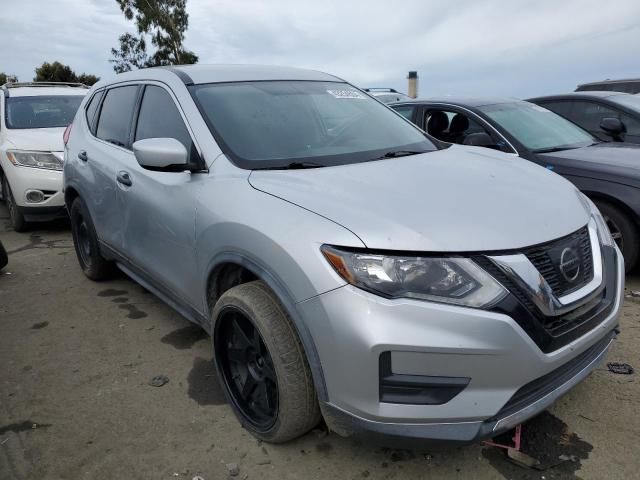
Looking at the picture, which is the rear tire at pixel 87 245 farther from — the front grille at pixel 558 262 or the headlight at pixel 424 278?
the front grille at pixel 558 262

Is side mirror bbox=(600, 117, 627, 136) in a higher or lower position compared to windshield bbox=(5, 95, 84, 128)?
lower

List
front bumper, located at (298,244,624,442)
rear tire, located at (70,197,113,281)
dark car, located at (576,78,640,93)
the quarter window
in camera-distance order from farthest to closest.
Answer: dark car, located at (576,78,640,93) < the quarter window < rear tire, located at (70,197,113,281) < front bumper, located at (298,244,624,442)

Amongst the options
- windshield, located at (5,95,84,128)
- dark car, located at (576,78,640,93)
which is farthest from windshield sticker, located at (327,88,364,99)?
dark car, located at (576,78,640,93)

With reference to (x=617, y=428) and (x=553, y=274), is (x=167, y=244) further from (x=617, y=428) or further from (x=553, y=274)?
(x=617, y=428)

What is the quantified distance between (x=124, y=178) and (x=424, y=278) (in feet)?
7.50

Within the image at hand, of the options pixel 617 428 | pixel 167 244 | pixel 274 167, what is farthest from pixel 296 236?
pixel 617 428

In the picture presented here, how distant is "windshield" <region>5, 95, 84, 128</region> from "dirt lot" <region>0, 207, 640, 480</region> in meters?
4.09

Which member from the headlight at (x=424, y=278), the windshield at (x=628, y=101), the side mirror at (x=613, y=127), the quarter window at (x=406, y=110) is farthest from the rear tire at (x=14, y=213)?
the windshield at (x=628, y=101)

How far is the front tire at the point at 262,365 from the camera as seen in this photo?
2.08 meters

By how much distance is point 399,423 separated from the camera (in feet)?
6.07

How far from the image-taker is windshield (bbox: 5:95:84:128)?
6.89 meters

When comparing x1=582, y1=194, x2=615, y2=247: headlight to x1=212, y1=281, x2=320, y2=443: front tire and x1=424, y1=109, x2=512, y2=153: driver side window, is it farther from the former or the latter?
x1=424, y1=109, x2=512, y2=153: driver side window

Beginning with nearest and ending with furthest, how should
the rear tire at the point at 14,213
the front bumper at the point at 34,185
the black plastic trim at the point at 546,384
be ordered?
the black plastic trim at the point at 546,384
the front bumper at the point at 34,185
the rear tire at the point at 14,213

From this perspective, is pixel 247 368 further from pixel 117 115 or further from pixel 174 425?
pixel 117 115
